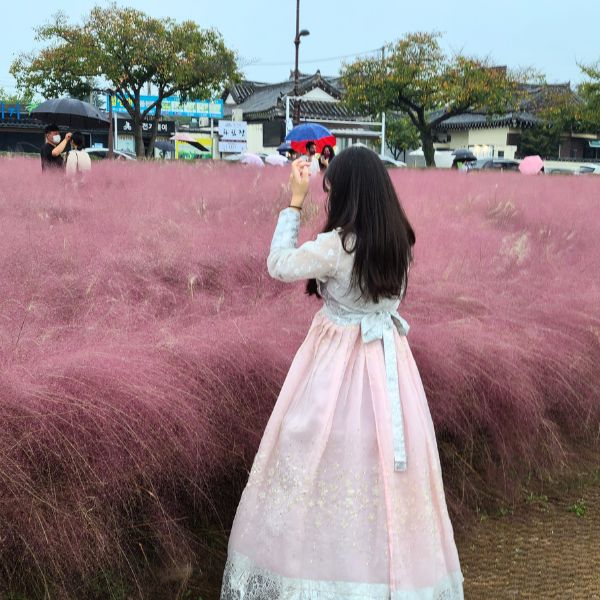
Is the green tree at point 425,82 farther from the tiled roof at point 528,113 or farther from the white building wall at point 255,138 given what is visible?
the white building wall at point 255,138

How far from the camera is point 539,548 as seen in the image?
264 cm

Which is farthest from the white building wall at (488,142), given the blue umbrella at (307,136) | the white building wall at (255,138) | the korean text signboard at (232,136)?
the blue umbrella at (307,136)

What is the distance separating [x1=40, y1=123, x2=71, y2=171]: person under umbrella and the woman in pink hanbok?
16.7ft

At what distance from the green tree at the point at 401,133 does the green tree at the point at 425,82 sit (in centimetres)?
1626

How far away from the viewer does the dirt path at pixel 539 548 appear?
239cm

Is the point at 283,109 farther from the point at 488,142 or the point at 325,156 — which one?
the point at 325,156

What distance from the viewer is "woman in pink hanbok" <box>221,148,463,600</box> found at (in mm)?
1870

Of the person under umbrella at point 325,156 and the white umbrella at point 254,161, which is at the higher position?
the person under umbrella at point 325,156

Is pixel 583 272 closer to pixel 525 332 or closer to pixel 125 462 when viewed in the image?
pixel 525 332

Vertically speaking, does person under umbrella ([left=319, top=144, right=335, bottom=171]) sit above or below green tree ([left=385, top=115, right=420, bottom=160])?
below

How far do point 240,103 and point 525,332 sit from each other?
40.0 m

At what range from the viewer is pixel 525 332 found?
2.82 meters

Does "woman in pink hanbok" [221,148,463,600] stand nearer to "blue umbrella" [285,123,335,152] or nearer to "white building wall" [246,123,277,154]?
"blue umbrella" [285,123,335,152]

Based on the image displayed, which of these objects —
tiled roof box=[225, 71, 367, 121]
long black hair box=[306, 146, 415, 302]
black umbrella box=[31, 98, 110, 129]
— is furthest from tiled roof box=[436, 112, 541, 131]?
long black hair box=[306, 146, 415, 302]
